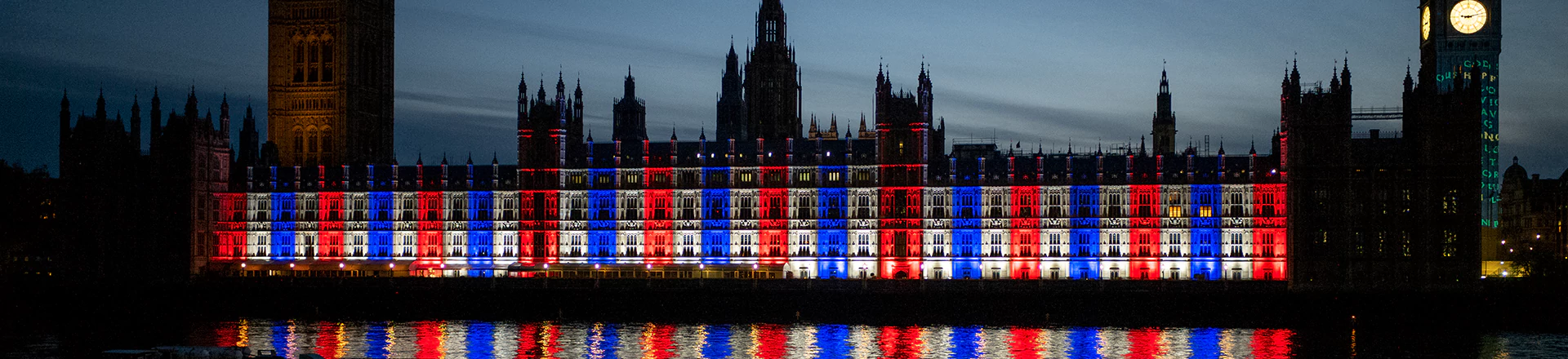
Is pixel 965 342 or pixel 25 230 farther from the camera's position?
pixel 25 230

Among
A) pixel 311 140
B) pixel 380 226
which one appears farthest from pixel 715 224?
pixel 311 140

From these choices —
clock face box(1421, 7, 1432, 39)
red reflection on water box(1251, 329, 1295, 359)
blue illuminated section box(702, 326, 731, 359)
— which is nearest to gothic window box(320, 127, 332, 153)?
blue illuminated section box(702, 326, 731, 359)

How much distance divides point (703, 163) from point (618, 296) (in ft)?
58.4

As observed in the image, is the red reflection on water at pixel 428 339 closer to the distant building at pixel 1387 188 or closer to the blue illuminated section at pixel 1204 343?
the blue illuminated section at pixel 1204 343

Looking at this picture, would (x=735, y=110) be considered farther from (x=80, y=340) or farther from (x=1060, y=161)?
(x=80, y=340)

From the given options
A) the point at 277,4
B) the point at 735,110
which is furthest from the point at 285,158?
the point at 735,110

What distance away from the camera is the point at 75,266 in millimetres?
135750

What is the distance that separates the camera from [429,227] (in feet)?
435

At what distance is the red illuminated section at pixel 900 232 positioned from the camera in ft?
411

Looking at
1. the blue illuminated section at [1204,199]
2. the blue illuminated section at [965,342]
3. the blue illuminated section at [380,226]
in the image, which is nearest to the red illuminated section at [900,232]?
the blue illuminated section at [1204,199]

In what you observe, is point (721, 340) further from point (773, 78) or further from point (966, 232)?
point (773, 78)

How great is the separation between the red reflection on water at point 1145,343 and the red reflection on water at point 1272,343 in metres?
4.98

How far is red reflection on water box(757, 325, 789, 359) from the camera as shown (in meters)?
88.5

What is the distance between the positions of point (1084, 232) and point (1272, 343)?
2935cm
